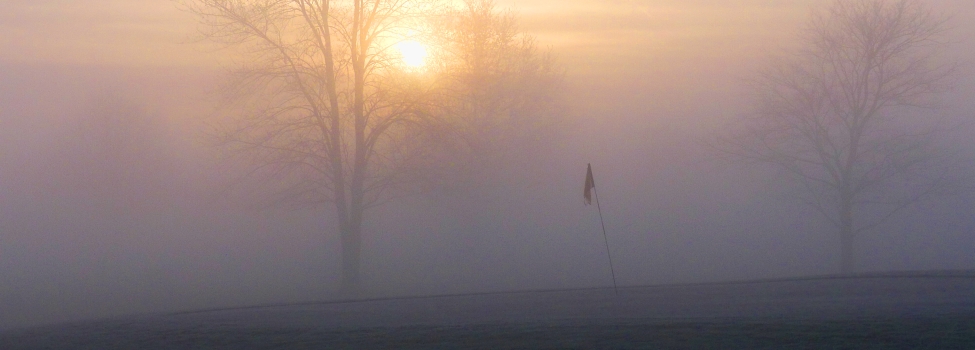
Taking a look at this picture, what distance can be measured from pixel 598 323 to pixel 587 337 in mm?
788

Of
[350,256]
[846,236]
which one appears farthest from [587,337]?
[846,236]

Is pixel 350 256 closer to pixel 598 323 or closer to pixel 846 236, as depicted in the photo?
pixel 598 323

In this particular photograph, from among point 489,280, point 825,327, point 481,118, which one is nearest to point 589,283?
point 489,280

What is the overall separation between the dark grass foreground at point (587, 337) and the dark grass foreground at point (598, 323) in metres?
0.01

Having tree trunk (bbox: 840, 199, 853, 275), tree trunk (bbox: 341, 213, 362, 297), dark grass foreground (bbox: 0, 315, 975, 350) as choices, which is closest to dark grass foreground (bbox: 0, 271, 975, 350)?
dark grass foreground (bbox: 0, 315, 975, 350)

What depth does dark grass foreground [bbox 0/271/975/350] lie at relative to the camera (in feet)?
22.0

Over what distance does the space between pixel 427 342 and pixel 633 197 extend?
34.2 meters

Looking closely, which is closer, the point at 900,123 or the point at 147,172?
the point at 900,123

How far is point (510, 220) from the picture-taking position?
3328cm

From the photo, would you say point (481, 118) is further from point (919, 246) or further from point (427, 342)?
point (427, 342)

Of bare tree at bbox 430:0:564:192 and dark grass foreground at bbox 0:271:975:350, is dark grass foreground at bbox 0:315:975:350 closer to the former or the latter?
dark grass foreground at bbox 0:271:975:350

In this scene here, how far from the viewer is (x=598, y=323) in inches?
307

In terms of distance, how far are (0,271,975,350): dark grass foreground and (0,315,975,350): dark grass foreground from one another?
0.03 ft

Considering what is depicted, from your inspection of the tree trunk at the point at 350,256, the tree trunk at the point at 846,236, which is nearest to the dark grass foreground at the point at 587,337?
the tree trunk at the point at 350,256
